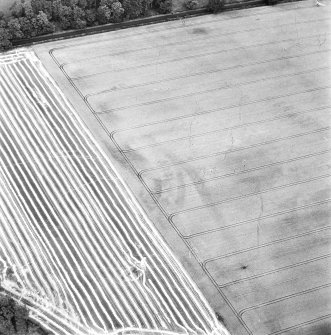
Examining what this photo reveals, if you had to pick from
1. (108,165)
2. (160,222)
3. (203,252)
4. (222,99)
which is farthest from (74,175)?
(222,99)

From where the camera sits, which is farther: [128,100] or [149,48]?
[149,48]

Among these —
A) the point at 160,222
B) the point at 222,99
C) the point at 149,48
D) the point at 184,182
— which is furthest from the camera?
the point at 149,48

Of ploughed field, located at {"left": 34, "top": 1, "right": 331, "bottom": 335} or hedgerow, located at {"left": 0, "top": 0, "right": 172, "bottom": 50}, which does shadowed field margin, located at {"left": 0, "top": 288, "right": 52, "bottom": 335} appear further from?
hedgerow, located at {"left": 0, "top": 0, "right": 172, "bottom": 50}

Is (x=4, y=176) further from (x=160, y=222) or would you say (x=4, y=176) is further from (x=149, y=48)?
(x=149, y=48)

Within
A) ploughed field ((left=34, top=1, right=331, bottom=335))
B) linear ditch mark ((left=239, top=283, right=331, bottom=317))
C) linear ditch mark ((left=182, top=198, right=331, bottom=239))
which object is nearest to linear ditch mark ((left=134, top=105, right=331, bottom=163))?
ploughed field ((left=34, top=1, right=331, bottom=335))

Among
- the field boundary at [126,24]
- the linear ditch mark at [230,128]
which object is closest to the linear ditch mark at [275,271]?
the linear ditch mark at [230,128]

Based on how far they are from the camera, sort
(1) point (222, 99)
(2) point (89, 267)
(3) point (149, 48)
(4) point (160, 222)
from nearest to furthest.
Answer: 1. (2) point (89, 267)
2. (4) point (160, 222)
3. (1) point (222, 99)
4. (3) point (149, 48)

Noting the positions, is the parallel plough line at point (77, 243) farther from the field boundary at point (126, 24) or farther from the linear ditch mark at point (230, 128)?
the field boundary at point (126, 24)
